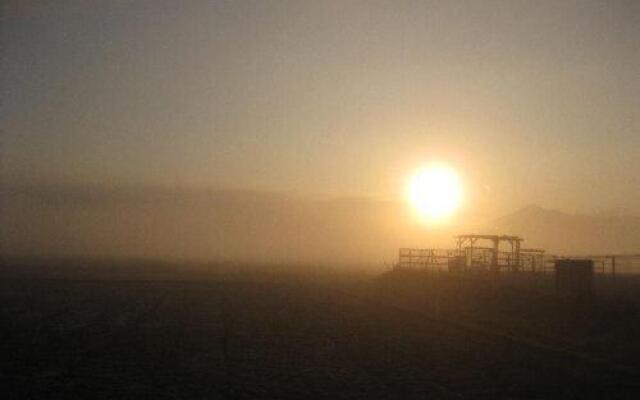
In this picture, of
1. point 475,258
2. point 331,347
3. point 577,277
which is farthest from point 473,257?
point 331,347

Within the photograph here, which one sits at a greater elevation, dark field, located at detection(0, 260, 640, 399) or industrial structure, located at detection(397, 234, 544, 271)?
industrial structure, located at detection(397, 234, 544, 271)

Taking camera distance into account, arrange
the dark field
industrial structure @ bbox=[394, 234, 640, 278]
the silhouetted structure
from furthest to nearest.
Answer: industrial structure @ bbox=[394, 234, 640, 278], the silhouetted structure, the dark field

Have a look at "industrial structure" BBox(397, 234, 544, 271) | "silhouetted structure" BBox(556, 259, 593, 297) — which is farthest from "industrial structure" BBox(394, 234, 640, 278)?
"silhouetted structure" BBox(556, 259, 593, 297)

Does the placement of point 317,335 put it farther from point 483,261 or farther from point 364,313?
point 483,261

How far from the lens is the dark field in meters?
18.0

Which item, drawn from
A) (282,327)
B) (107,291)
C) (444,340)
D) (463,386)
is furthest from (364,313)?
(107,291)

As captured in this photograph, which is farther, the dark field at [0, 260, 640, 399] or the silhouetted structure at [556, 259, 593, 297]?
the silhouetted structure at [556, 259, 593, 297]

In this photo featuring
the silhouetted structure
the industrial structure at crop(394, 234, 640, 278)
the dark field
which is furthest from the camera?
the industrial structure at crop(394, 234, 640, 278)

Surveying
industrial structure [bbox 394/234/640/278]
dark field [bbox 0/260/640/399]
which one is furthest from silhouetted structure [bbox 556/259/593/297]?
industrial structure [bbox 394/234/640/278]

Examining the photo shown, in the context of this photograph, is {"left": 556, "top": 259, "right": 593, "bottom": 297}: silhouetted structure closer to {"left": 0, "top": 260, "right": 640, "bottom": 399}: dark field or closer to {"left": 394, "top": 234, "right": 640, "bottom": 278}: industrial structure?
{"left": 0, "top": 260, "right": 640, "bottom": 399}: dark field

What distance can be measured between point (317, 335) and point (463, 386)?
37.8 feet

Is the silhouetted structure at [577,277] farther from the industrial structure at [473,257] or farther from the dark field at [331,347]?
the industrial structure at [473,257]

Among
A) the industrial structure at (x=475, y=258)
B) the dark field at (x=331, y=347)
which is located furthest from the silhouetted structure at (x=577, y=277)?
the industrial structure at (x=475, y=258)

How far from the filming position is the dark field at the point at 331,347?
1798 centimetres
